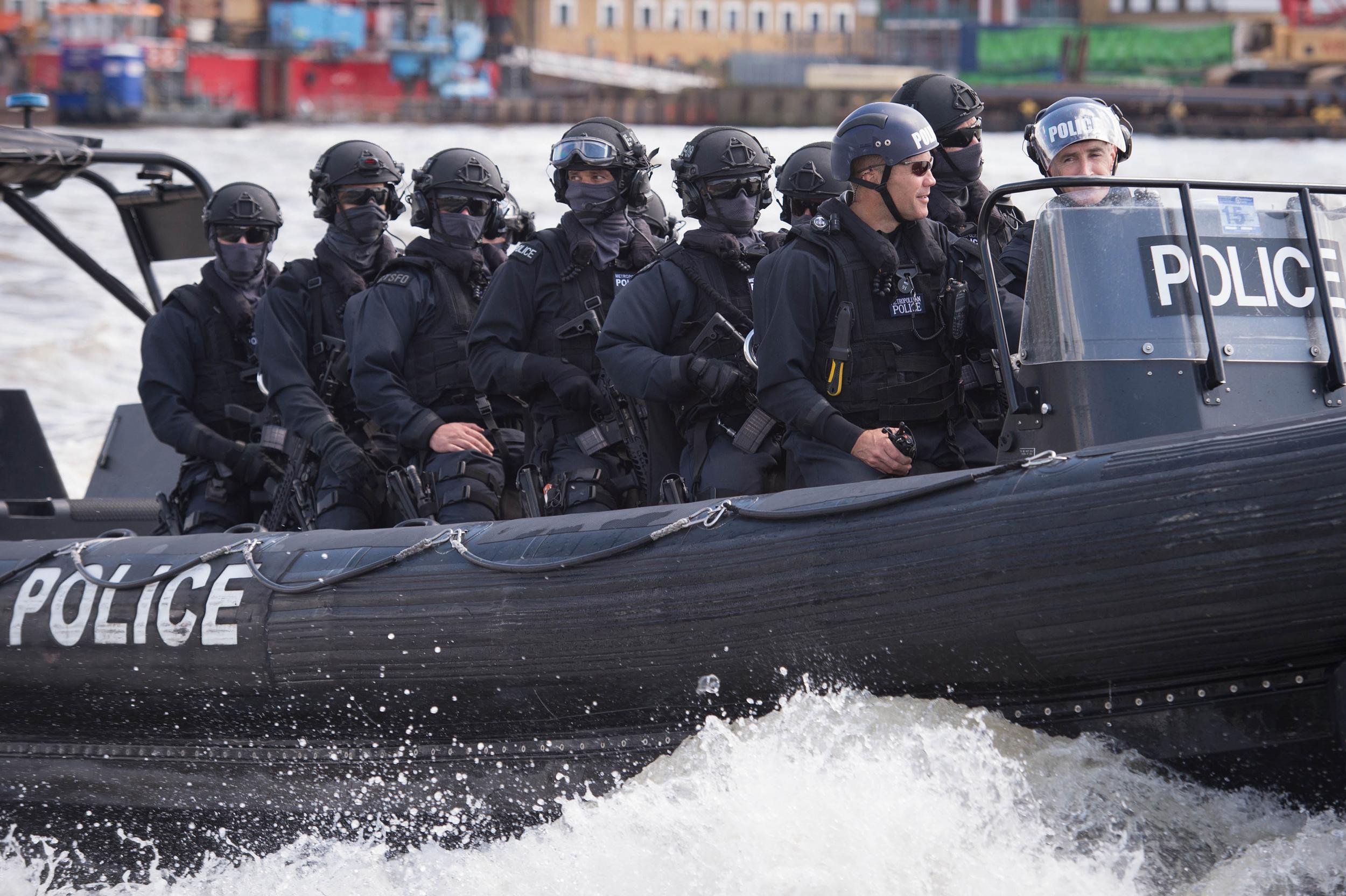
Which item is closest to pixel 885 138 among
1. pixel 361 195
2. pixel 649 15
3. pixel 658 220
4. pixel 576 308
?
pixel 576 308

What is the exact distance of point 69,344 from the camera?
50.1ft

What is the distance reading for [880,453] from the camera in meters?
4.18

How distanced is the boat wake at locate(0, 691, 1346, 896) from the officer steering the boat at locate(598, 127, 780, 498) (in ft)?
3.68

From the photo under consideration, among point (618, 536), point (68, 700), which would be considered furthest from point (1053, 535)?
point (68, 700)

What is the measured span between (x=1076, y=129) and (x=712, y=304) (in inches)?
46.2

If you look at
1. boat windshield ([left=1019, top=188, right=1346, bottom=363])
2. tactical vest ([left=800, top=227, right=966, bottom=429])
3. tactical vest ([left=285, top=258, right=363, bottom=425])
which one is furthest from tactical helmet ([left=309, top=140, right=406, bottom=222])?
boat windshield ([left=1019, top=188, right=1346, bottom=363])

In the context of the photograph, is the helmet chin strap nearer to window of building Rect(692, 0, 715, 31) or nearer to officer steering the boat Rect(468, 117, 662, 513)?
officer steering the boat Rect(468, 117, 662, 513)

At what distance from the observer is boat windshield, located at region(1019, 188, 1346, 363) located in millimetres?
3637

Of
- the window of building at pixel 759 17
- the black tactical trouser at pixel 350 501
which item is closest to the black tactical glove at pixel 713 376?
the black tactical trouser at pixel 350 501

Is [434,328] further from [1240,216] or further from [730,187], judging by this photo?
[1240,216]

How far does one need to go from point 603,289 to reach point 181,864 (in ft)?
7.24

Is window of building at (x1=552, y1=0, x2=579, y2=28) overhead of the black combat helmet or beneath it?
overhead

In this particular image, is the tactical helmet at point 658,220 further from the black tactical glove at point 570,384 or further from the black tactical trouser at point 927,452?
the black tactical trouser at point 927,452

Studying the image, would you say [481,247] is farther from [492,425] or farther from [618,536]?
[618,536]
